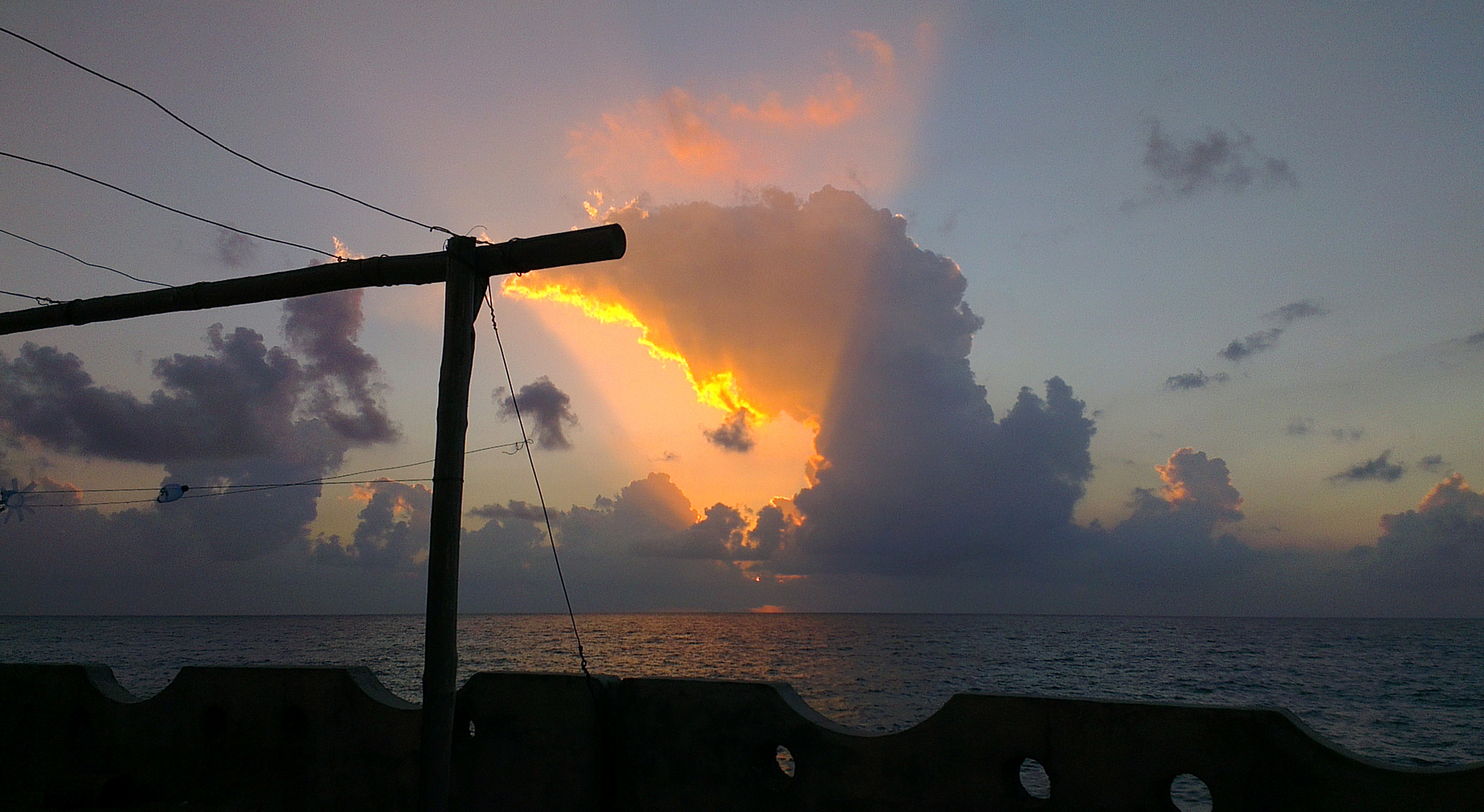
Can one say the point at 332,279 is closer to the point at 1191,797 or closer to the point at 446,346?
the point at 446,346

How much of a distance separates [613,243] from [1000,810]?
15.9ft

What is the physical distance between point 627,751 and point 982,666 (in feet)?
201

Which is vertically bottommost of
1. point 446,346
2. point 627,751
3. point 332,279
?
point 627,751

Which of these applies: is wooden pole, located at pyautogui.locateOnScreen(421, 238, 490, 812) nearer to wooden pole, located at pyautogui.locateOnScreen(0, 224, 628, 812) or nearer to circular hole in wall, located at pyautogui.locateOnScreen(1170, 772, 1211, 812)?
wooden pole, located at pyautogui.locateOnScreen(0, 224, 628, 812)

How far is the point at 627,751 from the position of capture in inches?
257

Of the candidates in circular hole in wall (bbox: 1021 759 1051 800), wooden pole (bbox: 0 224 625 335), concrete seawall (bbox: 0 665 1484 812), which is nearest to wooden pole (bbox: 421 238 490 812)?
wooden pole (bbox: 0 224 625 335)

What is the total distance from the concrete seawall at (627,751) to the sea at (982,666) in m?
5.52

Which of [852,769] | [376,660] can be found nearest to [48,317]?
[852,769]

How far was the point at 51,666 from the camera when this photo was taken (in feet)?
29.1

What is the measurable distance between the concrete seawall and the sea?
552cm

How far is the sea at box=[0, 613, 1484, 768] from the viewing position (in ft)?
113

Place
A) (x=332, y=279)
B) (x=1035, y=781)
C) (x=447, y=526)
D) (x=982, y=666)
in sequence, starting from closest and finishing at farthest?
(x=447, y=526), (x=332, y=279), (x=1035, y=781), (x=982, y=666)

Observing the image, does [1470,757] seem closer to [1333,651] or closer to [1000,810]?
[1000,810]

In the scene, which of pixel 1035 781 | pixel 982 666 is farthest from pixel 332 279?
pixel 982 666
